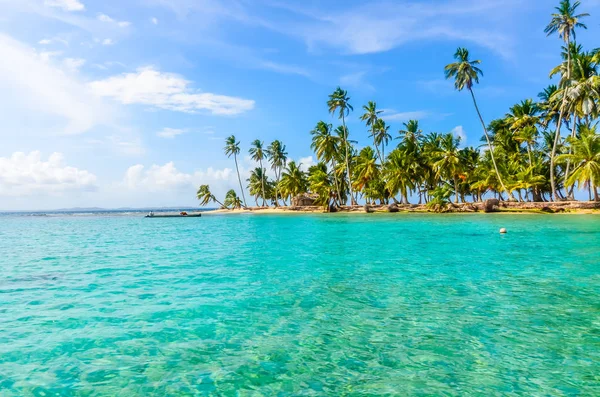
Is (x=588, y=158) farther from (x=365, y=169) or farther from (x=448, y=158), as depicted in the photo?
(x=365, y=169)

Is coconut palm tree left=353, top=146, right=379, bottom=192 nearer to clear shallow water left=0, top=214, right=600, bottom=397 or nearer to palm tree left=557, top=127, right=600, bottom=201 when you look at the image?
palm tree left=557, top=127, right=600, bottom=201

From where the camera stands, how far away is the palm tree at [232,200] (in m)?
118

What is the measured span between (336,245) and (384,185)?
5179cm

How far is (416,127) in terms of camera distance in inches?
2908

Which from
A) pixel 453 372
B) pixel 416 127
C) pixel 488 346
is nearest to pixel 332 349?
pixel 453 372

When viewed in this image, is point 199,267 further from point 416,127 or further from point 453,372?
point 416,127

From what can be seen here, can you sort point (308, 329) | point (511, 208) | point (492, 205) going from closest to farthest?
point (308, 329) → point (511, 208) → point (492, 205)

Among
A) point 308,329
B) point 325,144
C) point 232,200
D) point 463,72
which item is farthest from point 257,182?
point 308,329

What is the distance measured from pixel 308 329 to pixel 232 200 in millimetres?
112804

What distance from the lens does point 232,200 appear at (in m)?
119

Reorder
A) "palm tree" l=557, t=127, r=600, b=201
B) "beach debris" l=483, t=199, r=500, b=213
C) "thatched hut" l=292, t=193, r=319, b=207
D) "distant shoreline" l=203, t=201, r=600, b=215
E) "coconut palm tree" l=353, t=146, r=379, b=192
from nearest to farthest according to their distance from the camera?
"palm tree" l=557, t=127, r=600, b=201, "distant shoreline" l=203, t=201, r=600, b=215, "beach debris" l=483, t=199, r=500, b=213, "coconut palm tree" l=353, t=146, r=379, b=192, "thatched hut" l=292, t=193, r=319, b=207

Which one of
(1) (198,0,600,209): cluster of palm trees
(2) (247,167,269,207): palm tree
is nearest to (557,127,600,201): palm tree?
(1) (198,0,600,209): cluster of palm trees

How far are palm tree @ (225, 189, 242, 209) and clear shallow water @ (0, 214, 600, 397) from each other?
334ft

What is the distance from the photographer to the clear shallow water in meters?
5.70
